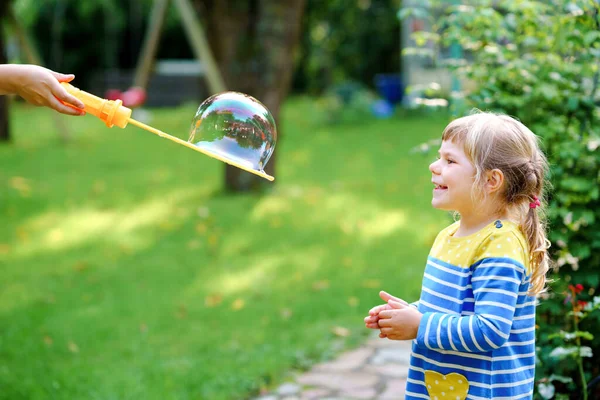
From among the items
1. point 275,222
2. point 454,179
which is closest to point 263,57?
point 275,222

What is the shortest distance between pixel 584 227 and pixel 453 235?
4.30ft

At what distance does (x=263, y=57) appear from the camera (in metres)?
8.15

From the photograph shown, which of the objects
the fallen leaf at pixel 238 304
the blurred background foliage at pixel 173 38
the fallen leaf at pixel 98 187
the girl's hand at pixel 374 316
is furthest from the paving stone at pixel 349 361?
the blurred background foliage at pixel 173 38

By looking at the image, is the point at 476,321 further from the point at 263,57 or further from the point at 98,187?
the point at 98,187

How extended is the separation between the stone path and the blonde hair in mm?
1723

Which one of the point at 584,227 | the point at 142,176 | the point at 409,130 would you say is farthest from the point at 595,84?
the point at 409,130

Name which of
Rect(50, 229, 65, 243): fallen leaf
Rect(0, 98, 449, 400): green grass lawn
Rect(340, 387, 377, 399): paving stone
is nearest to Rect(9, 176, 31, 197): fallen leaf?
Rect(0, 98, 449, 400): green grass lawn

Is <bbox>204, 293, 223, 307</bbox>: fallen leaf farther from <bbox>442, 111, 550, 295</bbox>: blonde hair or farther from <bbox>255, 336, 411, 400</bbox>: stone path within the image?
<bbox>442, 111, 550, 295</bbox>: blonde hair

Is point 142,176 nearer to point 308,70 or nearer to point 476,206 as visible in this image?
point 476,206

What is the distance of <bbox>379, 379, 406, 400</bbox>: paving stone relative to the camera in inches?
143

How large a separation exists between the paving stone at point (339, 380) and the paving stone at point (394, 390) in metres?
0.09

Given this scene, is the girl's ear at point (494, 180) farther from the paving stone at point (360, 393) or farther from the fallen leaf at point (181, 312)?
the fallen leaf at point (181, 312)

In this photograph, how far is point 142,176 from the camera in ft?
32.6

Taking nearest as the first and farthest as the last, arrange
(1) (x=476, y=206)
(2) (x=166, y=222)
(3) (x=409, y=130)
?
(1) (x=476, y=206) → (2) (x=166, y=222) → (3) (x=409, y=130)
